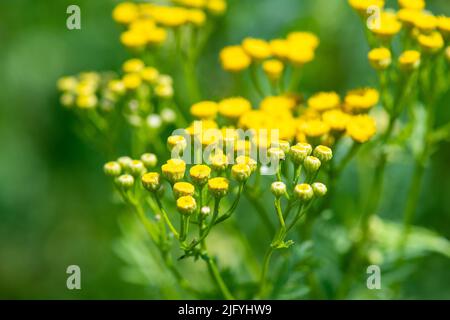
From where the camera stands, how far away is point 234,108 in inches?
113

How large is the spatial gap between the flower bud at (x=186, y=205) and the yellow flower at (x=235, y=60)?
1036 millimetres

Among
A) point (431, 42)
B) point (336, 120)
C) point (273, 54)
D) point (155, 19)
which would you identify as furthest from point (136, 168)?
point (431, 42)

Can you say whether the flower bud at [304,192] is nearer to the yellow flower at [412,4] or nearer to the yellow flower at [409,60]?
the yellow flower at [409,60]

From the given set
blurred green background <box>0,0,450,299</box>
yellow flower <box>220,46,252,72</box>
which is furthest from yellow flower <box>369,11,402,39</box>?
blurred green background <box>0,0,450,299</box>

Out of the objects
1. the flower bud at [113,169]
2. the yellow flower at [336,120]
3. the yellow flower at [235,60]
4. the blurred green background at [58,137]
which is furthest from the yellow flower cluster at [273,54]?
the blurred green background at [58,137]

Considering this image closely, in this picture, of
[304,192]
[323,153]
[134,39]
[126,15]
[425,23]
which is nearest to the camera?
[304,192]

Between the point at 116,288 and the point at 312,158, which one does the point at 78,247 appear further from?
the point at 312,158

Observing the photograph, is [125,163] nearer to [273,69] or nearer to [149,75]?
[149,75]

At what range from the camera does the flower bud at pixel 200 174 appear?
2.46m

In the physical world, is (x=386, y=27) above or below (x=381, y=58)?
above

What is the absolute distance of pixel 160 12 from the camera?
3451 mm

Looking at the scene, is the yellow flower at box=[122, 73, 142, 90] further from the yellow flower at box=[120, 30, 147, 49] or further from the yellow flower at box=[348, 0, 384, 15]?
the yellow flower at box=[348, 0, 384, 15]

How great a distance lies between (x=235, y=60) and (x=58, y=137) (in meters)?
2.73
